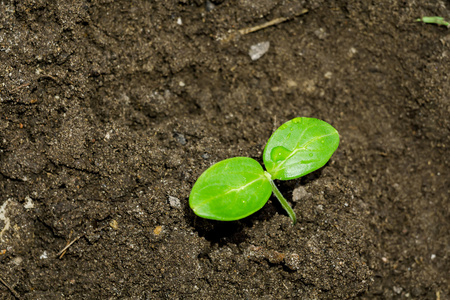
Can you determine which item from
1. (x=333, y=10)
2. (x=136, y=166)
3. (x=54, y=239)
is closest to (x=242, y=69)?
(x=333, y=10)

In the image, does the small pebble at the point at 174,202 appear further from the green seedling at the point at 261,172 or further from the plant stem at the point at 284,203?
the plant stem at the point at 284,203

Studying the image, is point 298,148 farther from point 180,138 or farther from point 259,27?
point 259,27

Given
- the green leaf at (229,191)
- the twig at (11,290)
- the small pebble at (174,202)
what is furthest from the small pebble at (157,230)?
the twig at (11,290)

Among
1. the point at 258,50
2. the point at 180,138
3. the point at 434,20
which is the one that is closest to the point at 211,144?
the point at 180,138

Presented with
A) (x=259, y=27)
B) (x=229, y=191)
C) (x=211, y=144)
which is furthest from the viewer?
(x=259, y=27)

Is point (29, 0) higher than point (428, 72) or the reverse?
higher

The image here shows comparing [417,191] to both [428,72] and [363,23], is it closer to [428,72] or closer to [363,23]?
[428,72]
